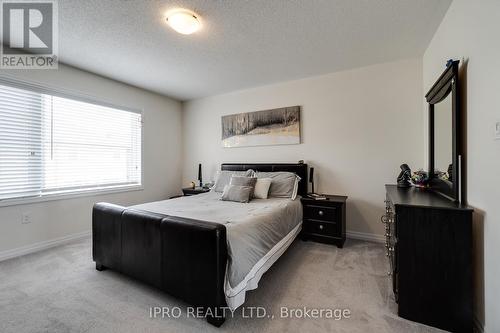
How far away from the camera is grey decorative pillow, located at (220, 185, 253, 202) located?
291 centimetres

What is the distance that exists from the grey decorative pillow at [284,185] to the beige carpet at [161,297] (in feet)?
2.80

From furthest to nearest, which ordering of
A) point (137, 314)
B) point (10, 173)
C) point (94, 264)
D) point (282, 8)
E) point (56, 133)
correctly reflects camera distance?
point (56, 133) → point (10, 173) → point (94, 264) → point (282, 8) → point (137, 314)

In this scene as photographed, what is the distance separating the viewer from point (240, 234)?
1752 mm

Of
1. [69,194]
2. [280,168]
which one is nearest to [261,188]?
[280,168]

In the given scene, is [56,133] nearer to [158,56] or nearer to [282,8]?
[158,56]

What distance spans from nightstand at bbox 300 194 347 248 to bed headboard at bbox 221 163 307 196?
12.7 inches

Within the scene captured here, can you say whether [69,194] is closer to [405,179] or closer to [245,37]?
[245,37]

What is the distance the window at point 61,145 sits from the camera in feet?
8.78

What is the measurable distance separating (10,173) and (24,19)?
174 centimetres

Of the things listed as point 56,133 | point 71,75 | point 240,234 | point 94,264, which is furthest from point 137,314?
point 71,75

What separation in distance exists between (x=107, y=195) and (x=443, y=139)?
4498 millimetres

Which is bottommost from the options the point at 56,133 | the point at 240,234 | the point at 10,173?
the point at 240,234

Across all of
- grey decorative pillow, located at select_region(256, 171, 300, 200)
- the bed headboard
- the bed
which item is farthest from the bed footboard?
the bed headboard

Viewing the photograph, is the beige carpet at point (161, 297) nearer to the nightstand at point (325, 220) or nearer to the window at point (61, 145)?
the nightstand at point (325, 220)
